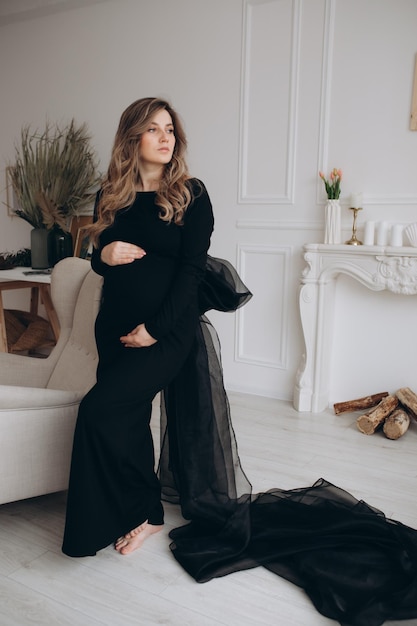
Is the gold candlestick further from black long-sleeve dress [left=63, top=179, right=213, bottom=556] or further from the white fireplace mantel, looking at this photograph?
black long-sleeve dress [left=63, top=179, right=213, bottom=556]

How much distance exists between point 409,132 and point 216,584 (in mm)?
2582

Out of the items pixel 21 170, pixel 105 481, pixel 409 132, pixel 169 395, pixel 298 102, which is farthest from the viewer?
pixel 21 170

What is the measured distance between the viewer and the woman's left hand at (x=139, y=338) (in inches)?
77.0

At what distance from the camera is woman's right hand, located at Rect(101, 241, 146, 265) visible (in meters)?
→ 1.96

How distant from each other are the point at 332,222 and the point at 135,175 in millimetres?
1688

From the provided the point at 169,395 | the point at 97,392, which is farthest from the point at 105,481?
the point at 169,395

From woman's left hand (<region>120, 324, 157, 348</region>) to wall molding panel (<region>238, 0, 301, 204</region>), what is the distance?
79.0 inches

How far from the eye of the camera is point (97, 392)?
1.91 metres

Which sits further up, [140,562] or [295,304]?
[295,304]

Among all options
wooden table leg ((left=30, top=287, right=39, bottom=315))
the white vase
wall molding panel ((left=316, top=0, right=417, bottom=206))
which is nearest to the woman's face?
the white vase

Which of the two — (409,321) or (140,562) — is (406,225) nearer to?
(409,321)

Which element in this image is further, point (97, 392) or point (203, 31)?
point (203, 31)

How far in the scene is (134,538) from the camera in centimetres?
210

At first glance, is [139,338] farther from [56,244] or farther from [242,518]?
[56,244]
